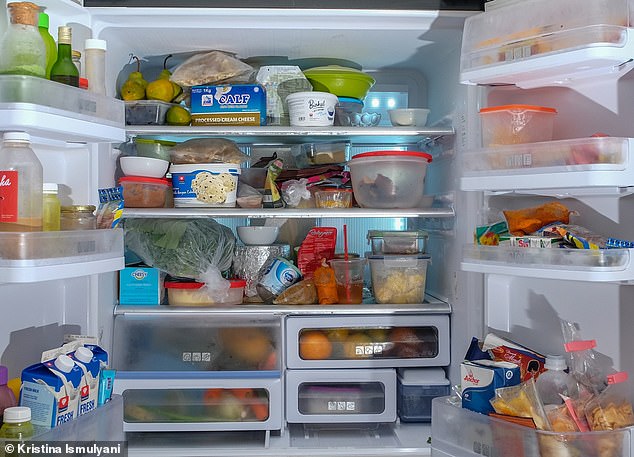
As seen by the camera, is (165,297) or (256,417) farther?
(165,297)

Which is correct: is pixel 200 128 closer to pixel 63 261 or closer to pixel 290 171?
pixel 290 171

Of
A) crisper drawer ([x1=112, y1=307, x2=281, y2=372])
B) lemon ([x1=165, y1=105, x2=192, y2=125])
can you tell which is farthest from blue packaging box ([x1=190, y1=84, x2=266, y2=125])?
crisper drawer ([x1=112, y1=307, x2=281, y2=372])

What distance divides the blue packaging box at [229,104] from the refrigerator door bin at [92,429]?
0.95 meters

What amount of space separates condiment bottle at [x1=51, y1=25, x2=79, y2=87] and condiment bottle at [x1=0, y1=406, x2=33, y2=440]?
663 millimetres

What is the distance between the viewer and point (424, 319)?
216cm

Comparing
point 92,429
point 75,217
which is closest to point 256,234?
point 75,217

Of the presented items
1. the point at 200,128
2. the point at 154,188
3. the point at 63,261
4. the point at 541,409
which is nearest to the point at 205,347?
the point at 154,188

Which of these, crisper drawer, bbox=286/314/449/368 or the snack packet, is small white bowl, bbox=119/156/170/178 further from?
crisper drawer, bbox=286/314/449/368

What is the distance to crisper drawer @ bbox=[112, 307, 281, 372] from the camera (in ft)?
6.97

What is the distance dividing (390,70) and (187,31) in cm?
80

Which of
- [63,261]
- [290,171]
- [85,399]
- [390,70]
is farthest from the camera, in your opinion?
[390,70]

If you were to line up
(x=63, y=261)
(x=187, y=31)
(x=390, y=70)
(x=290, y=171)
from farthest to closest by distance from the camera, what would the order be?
1. (x=390, y=70)
2. (x=290, y=171)
3. (x=187, y=31)
4. (x=63, y=261)

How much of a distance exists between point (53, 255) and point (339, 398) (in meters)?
1.11

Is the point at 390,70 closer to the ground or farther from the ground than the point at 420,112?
farther from the ground
